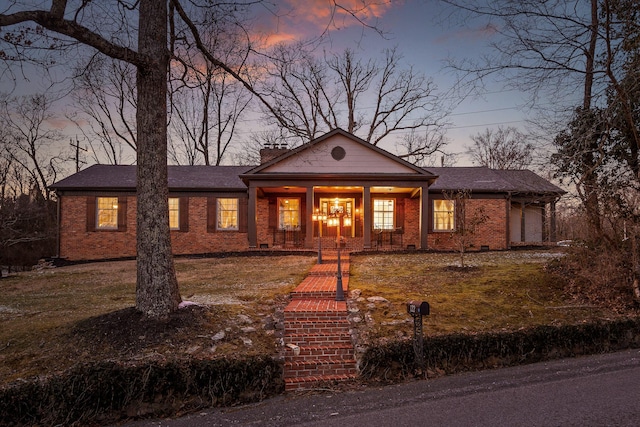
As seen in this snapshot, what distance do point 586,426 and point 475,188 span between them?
594 inches

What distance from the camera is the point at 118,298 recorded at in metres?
8.88

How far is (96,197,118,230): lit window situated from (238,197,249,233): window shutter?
5439 mm

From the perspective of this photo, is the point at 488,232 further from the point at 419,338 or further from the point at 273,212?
the point at 419,338

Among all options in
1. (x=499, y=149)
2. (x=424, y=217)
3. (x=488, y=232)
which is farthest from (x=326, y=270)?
(x=499, y=149)

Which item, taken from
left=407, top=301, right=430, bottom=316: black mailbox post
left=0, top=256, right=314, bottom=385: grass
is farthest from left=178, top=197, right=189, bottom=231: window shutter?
left=407, top=301, right=430, bottom=316: black mailbox post

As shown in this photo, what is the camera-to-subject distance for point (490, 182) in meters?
18.9

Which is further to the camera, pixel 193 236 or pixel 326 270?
pixel 193 236

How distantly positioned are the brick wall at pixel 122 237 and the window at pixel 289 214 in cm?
192

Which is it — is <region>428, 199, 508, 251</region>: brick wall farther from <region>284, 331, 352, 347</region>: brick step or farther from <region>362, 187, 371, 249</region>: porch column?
<region>284, 331, 352, 347</region>: brick step

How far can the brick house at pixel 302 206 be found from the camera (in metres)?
16.4

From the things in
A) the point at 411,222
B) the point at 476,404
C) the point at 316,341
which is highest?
the point at 411,222

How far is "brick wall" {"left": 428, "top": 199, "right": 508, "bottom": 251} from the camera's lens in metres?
18.1

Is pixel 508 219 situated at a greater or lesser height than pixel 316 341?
greater

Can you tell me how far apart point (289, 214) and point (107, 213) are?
26.6 feet
